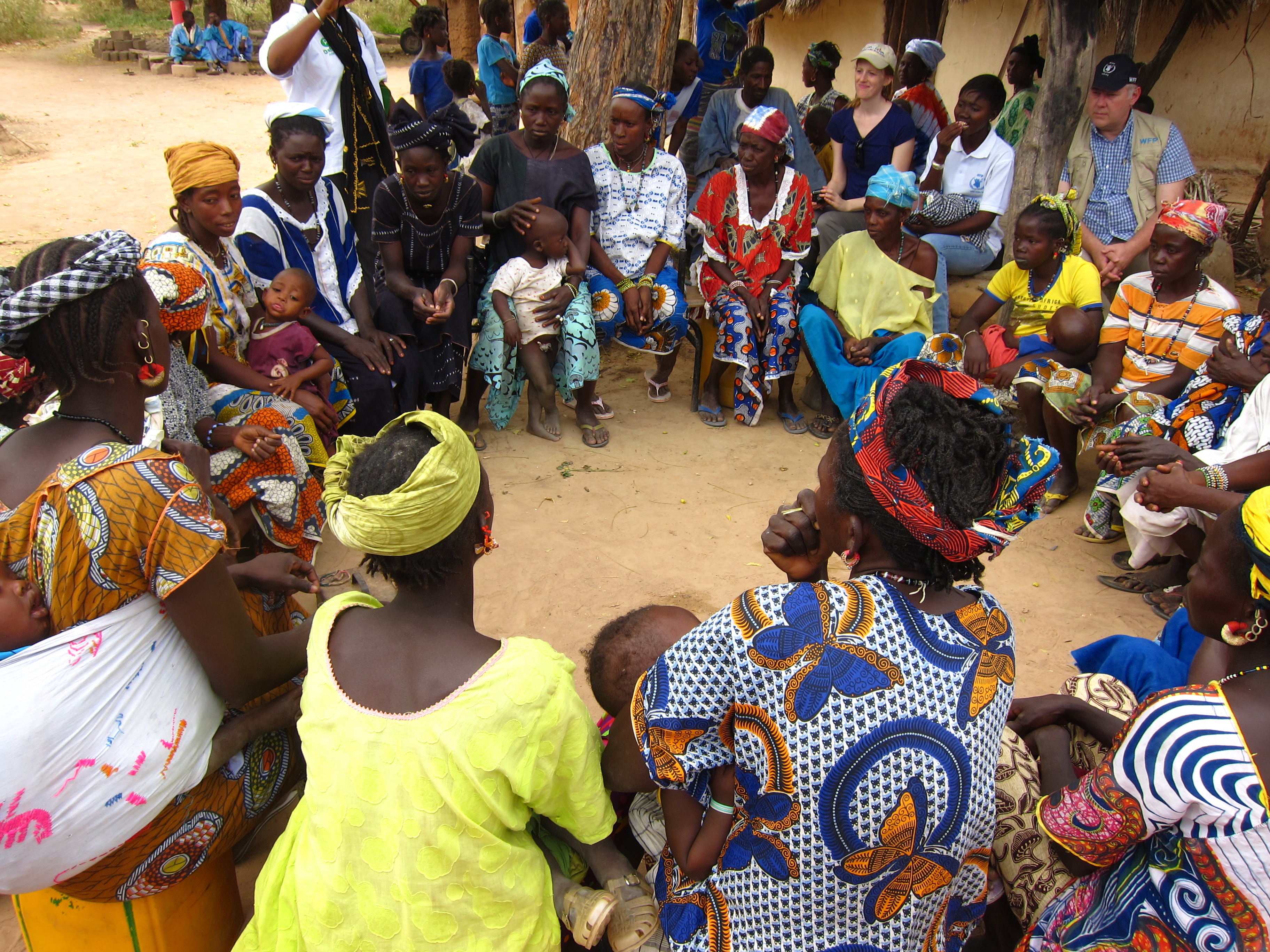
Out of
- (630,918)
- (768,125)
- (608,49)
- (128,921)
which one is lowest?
(128,921)

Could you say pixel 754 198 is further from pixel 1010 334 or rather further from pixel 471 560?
pixel 471 560

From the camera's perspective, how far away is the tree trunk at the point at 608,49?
658cm

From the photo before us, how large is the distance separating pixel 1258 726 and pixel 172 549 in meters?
2.07

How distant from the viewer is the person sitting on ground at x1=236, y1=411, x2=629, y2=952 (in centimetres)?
158

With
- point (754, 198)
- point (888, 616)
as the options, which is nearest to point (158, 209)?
point (754, 198)

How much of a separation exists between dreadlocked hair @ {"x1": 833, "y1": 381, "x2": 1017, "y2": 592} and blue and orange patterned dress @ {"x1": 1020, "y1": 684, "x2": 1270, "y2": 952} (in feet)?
1.35

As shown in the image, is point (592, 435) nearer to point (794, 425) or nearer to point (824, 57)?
point (794, 425)

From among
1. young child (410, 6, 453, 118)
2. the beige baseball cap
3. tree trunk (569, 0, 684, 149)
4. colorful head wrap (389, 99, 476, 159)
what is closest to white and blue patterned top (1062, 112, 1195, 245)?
the beige baseball cap

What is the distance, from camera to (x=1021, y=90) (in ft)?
23.1

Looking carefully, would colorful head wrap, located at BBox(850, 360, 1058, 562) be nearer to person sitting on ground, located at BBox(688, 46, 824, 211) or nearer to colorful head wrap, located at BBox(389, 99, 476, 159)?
colorful head wrap, located at BBox(389, 99, 476, 159)

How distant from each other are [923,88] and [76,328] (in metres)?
7.40

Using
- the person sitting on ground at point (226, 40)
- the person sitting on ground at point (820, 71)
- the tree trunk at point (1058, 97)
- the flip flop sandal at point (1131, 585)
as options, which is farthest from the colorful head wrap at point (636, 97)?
the person sitting on ground at point (226, 40)

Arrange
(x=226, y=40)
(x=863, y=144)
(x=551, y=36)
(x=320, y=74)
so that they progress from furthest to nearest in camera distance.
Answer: (x=226, y=40) → (x=551, y=36) → (x=863, y=144) → (x=320, y=74)

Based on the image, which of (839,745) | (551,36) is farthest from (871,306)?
(551,36)
